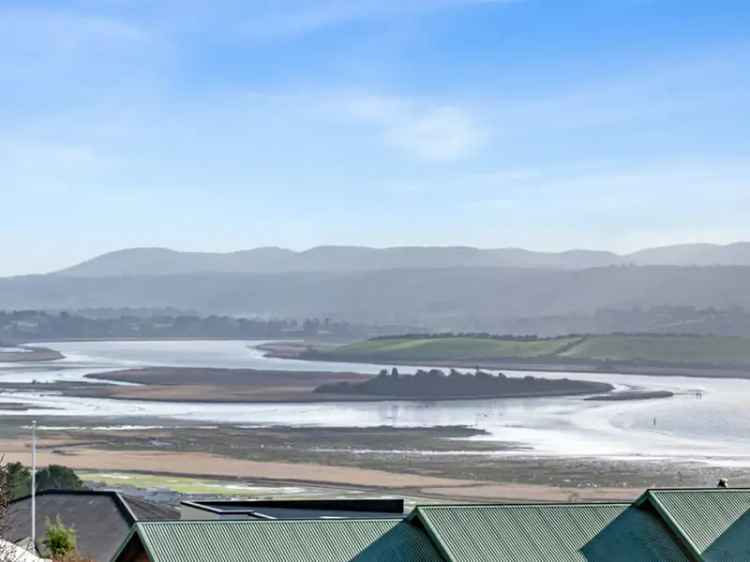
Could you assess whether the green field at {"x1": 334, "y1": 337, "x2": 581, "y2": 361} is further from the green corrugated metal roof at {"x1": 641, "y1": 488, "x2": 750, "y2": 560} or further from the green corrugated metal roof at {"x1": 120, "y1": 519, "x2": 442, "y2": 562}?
the green corrugated metal roof at {"x1": 120, "y1": 519, "x2": 442, "y2": 562}

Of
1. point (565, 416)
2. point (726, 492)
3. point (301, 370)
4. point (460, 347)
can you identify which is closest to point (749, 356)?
point (460, 347)

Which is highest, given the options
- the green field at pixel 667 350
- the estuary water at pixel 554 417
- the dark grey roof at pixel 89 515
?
the dark grey roof at pixel 89 515

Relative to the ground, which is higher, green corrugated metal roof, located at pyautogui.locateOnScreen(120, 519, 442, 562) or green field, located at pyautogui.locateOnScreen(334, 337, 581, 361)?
green corrugated metal roof, located at pyautogui.locateOnScreen(120, 519, 442, 562)

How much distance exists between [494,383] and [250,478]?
215ft

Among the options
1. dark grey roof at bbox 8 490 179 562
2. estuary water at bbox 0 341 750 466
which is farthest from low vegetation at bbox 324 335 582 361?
dark grey roof at bbox 8 490 179 562

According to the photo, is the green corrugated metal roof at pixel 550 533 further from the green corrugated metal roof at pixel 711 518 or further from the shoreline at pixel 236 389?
the shoreline at pixel 236 389

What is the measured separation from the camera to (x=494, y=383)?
128 meters

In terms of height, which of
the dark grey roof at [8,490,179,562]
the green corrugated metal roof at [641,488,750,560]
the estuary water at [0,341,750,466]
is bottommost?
the estuary water at [0,341,750,466]

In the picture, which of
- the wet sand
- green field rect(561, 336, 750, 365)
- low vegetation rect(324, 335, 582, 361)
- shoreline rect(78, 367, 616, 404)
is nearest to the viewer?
the wet sand

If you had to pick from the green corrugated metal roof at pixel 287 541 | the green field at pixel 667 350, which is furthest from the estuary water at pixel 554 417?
the green corrugated metal roof at pixel 287 541

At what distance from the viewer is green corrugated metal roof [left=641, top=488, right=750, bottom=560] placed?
24547mm

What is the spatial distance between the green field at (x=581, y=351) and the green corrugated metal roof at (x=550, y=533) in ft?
470

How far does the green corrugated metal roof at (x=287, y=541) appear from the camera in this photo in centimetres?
2209

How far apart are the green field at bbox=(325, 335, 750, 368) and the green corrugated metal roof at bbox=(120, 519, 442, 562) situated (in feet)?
478
